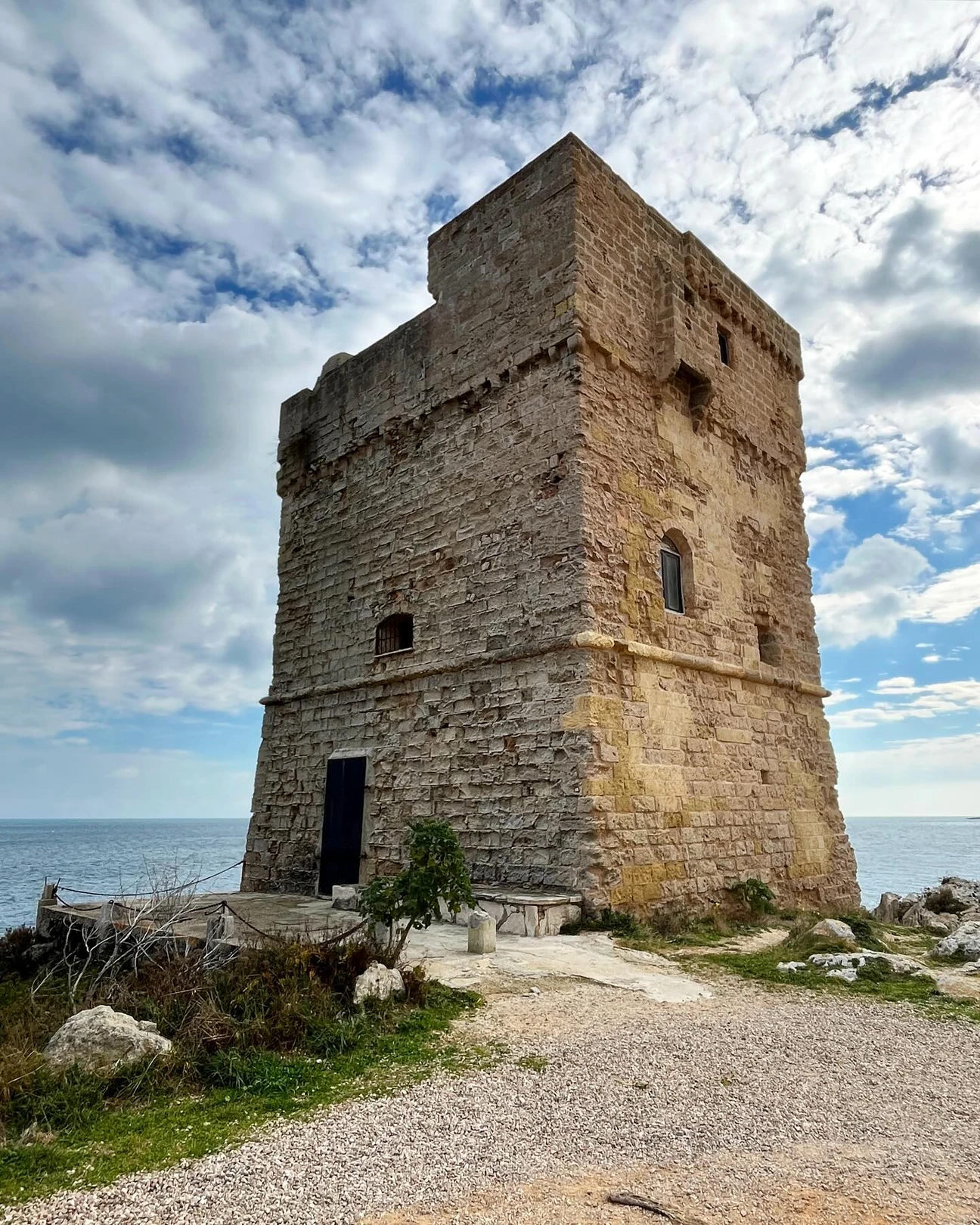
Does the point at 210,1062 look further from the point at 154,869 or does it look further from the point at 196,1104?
the point at 154,869

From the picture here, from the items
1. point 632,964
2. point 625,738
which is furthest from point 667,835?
point 632,964

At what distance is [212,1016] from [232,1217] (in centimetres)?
194

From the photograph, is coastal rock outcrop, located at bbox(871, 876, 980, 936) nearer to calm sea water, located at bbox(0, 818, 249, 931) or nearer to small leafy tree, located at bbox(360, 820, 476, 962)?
small leafy tree, located at bbox(360, 820, 476, 962)

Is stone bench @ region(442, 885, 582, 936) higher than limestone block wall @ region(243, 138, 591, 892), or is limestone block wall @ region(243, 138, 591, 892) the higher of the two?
limestone block wall @ region(243, 138, 591, 892)

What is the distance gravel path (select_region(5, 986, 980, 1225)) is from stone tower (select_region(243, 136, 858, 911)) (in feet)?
11.7

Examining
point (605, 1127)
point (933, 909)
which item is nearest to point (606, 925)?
point (605, 1127)

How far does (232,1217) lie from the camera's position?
2717 millimetres

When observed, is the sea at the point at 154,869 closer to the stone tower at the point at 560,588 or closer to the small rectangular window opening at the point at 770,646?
the stone tower at the point at 560,588

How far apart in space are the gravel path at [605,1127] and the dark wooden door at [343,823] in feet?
19.5

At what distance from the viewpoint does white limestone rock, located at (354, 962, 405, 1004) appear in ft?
16.3

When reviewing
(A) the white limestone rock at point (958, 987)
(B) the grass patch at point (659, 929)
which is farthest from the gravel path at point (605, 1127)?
(B) the grass patch at point (659, 929)

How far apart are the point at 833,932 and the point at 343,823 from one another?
6.12 meters

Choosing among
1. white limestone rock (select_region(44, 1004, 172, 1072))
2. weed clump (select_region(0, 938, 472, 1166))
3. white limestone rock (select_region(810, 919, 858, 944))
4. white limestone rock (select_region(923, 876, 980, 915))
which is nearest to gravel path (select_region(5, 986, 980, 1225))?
weed clump (select_region(0, 938, 472, 1166))

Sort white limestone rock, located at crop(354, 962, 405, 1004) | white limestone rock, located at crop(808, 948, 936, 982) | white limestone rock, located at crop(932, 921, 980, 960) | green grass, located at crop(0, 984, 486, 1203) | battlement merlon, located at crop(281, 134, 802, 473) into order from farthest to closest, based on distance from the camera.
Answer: battlement merlon, located at crop(281, 134, 802, 473) → white limestone rock, located at crop(932, 921, 980, 960) → white limestone rock, located at crop(808, 948, 936, 982) → white limestone rock, located at crop(354, 962, 405, 1004) → green grass, located at crop(0, 984, 486, 1203)
